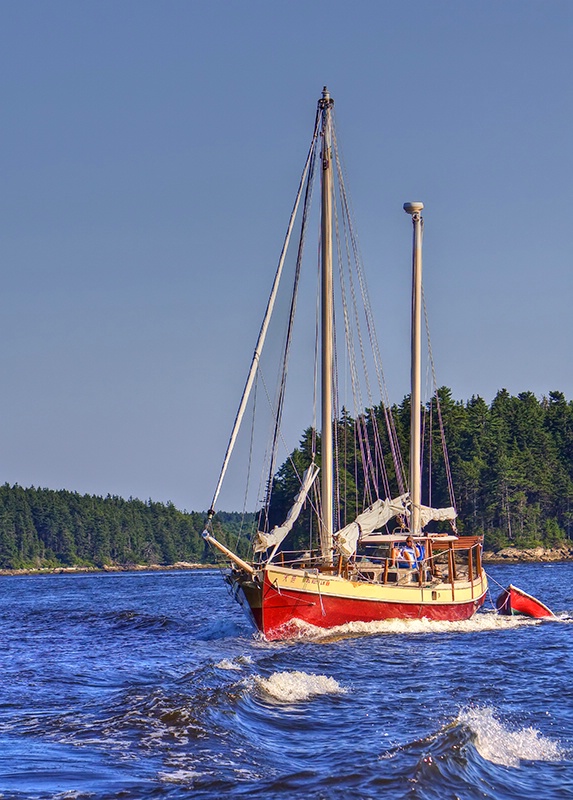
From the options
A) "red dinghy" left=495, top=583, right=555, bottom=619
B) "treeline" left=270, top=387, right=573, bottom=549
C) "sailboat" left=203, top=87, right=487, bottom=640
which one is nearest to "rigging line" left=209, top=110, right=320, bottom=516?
"sailboat" left=203, top=87, right=487, bottom=640

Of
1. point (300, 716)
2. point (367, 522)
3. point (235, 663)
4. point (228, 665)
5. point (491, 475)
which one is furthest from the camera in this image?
point (491, 475)

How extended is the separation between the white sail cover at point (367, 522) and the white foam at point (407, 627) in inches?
98.9

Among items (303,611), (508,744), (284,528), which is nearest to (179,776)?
(508,744)

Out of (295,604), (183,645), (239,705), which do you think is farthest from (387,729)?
(183,645)

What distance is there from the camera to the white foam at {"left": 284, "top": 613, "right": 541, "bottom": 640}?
122ft

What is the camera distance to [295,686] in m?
26.5

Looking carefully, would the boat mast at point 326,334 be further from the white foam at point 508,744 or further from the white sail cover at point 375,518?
the white foam at point 508,744

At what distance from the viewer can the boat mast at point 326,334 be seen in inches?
1581

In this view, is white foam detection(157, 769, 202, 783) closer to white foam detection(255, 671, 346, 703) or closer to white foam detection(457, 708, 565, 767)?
white foam detection(457, 708, 565, 767)

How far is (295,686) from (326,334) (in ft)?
60.1

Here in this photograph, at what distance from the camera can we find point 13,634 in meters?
49.0

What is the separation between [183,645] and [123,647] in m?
2.09

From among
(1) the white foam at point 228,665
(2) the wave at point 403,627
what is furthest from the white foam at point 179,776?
(2) the wave at point 403,627

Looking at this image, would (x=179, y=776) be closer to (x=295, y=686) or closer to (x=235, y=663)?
(x=295, y=686)
